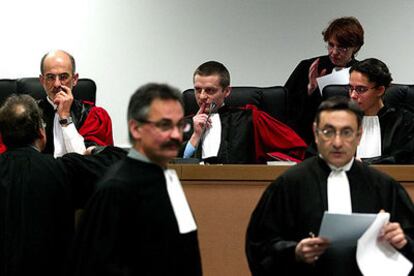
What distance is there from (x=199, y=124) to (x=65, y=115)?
0.83 m

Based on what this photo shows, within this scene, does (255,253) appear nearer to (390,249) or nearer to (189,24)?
(390,249)

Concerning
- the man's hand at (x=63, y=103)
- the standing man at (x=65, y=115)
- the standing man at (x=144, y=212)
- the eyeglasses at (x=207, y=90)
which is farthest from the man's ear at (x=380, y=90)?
the standing man at (x=144, y=212)

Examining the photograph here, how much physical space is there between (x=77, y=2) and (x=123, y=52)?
552 millimetres

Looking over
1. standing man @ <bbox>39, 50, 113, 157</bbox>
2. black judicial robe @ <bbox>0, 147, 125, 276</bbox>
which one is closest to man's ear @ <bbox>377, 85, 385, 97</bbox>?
standing man @ <bbox>39, 50, 113, 157</bbox>

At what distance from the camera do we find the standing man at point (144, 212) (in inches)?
122

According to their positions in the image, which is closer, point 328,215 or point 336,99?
point 328,215

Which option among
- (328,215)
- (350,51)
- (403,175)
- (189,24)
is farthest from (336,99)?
(189,24)

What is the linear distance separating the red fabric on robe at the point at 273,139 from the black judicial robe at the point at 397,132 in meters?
0.62

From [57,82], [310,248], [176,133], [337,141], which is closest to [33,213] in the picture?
[176,133]

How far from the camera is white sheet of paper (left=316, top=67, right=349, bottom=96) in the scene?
5922mm

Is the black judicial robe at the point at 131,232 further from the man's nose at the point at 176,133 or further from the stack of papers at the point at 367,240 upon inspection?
the stack of papers at the point at 367,240

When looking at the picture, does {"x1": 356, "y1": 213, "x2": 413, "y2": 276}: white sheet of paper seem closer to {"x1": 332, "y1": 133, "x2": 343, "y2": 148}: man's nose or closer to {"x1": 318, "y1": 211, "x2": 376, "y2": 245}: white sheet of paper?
{"x1": 318, "y1": 211, "x2": 376, "y2": 245}: white sheet of paper

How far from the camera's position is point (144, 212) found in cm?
314

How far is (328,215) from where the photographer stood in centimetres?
344
